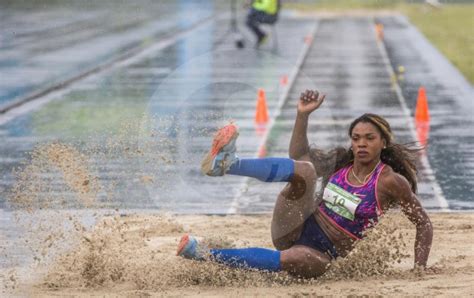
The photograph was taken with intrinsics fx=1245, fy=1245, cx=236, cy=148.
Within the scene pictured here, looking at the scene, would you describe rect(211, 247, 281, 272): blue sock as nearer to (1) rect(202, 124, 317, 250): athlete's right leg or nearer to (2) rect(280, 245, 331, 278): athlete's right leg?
(2) rect(280, 245, 331, 278): athlete's right leg

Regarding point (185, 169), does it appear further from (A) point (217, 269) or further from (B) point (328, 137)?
(A) point (217, 269)

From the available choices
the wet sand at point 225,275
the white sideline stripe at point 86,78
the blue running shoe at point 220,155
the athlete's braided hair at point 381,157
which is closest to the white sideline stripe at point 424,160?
the wet sand at point 225,275

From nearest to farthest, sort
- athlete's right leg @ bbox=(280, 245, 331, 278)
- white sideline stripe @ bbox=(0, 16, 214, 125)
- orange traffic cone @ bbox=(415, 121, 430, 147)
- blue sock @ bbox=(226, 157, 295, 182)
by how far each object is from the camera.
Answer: blue sock @ bbox=(226, 157, 295, 182) → athlete's right leg @ bbox=(280, 245, 331, 278) → orange traffic cone @ bbox=(415, 121, 430, 147) → white sideline stripe @ bbox=(0, 16, 214, 125)

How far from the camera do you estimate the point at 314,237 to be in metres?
8.62

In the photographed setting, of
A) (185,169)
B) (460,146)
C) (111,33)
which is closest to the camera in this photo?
(185,169)

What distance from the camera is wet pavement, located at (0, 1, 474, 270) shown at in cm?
1388

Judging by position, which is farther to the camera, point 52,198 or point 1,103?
point 1,103

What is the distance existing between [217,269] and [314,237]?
71 cm

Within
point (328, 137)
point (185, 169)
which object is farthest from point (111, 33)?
point (185, 169)

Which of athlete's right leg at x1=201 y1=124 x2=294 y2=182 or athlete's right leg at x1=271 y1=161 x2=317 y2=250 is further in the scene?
athlete's right leg at x1=271 y1=161 x2=317 y2=250

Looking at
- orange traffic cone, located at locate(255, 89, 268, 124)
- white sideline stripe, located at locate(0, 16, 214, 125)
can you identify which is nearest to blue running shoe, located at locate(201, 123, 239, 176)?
orange traffic cone, located at locate(255, 89, 268, 124)

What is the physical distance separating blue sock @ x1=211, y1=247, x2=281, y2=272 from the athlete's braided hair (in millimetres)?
809

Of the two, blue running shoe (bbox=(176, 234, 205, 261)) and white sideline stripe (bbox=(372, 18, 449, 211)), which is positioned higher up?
blue running shoe (bbox=(176, 234, 205, 261))

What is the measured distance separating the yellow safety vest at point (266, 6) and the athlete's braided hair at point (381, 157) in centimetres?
2759
